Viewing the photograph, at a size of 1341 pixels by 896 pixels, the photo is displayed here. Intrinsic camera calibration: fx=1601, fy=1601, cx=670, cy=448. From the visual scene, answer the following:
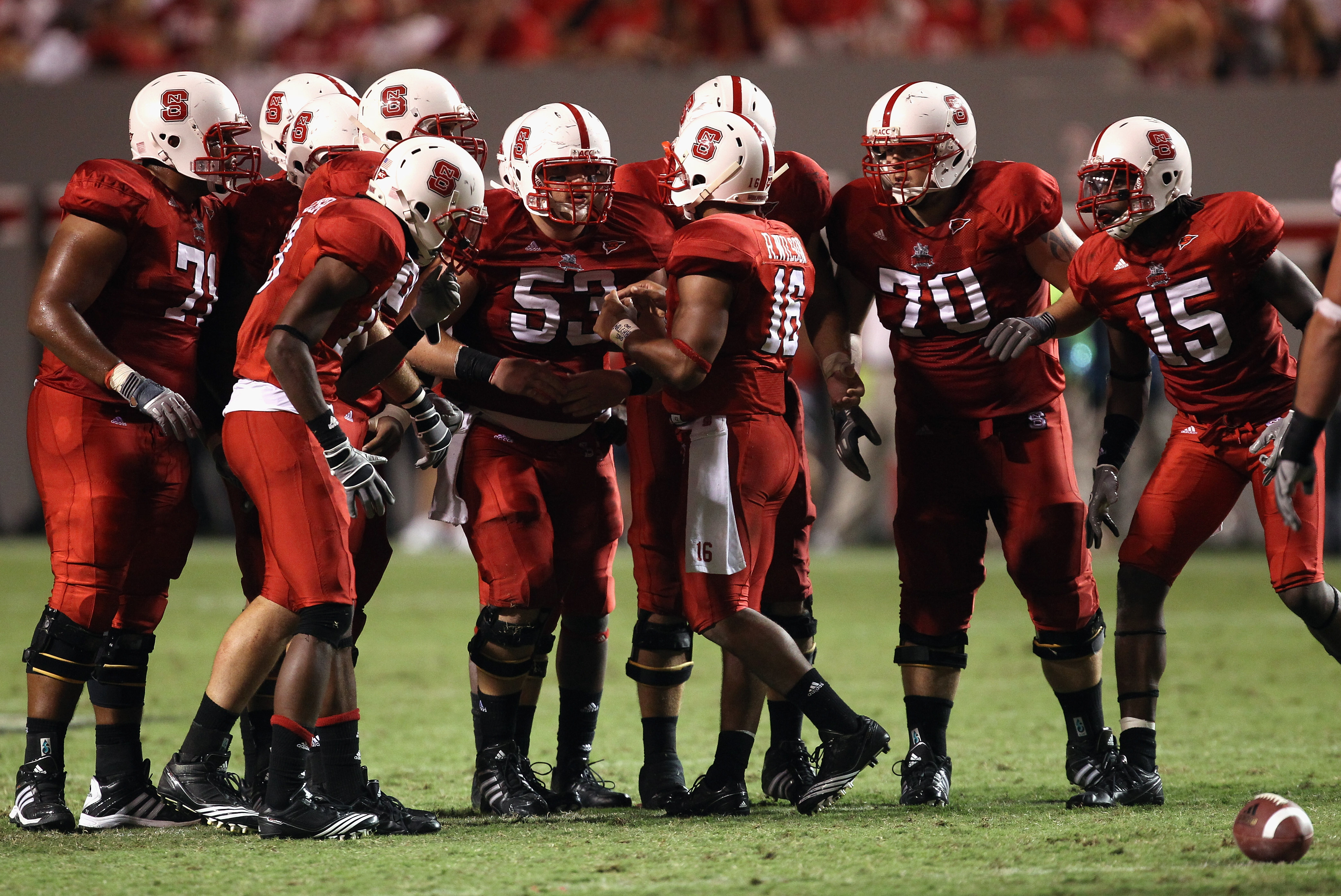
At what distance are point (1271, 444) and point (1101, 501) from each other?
0.56m

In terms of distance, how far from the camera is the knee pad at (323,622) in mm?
4141

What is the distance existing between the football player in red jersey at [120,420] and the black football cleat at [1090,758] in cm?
256

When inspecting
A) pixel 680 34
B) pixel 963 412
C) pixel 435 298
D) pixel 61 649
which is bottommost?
pixel 61 649

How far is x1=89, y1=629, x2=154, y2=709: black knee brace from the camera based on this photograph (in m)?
4.50

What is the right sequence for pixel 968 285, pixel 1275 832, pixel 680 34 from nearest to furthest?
pixel 1275 832 → pixel 968 285 → pixel 680 34

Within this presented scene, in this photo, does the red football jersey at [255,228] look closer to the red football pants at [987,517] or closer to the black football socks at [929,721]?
the red football pants at [987,517]

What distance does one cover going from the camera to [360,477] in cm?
411

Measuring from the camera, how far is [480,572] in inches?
186

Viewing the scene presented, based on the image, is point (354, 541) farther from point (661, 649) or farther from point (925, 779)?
point (925, 779)

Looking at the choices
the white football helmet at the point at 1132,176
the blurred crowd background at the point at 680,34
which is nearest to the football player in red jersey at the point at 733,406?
the white football helmet at the point at 1132,176

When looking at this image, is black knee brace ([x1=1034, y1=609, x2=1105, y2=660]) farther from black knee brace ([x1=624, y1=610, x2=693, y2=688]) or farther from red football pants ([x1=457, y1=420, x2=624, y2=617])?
red football pants ([x1=457, y1=420, x2=624, y2=617])

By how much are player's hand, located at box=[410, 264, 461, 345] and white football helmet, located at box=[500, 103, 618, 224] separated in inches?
14.9

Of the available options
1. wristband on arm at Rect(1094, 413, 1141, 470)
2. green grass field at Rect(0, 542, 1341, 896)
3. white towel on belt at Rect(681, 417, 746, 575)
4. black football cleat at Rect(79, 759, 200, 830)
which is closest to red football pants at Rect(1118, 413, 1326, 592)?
wristband on arm at Rect(1094, 413, 1141, 470)

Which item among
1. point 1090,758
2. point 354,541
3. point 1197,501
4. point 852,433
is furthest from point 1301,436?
point 354,541
